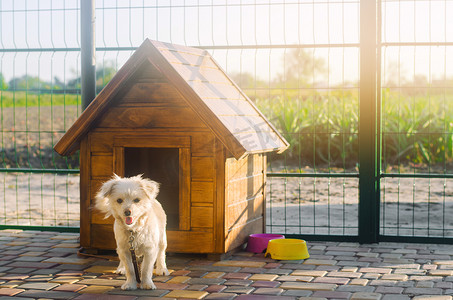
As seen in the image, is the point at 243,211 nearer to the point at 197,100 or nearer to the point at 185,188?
the point at 185,188

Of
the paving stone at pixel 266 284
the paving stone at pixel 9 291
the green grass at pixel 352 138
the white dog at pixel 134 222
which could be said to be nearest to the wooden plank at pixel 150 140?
the white dog at pixel 134 222

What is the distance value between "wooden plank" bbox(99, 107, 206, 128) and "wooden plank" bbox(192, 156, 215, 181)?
1.00ft

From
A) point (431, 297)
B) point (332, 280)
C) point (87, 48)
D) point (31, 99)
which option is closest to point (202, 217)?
point (332, 280)

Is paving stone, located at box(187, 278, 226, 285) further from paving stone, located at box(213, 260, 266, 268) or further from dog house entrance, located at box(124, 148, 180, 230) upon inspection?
dog house entrance, located at box(124, 148, 180, 230)

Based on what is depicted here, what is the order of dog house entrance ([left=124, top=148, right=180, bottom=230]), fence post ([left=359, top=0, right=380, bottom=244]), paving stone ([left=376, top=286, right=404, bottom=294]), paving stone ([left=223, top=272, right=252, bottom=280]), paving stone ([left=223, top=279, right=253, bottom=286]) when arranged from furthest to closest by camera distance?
dog house entrance ([left=124, top=148, right=180, bottom=230])
fence post ([left=359, top=0, right=380, bottom=244])
paving stone ([left=223, top=272, right=252, bottom=280])
paving stone ([left=223, top=279, right=253, bottom=286])
paving stone ([left=376, top=286, right=404, bottom=294])

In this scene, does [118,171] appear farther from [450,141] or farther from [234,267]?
[450,141]

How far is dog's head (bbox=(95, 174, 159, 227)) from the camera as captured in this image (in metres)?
4.96

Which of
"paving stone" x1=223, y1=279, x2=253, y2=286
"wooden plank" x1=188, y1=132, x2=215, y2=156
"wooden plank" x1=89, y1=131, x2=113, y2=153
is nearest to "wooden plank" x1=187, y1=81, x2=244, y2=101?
"wooden plank" x1=188, y1=132, x2=215, y2=156

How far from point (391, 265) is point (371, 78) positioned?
203 centimetres

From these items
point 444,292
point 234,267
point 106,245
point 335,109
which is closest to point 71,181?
point 335,109

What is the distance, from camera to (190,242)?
6027 mm

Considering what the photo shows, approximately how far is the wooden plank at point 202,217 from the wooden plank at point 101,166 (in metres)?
0.89

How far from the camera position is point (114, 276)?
216 inches

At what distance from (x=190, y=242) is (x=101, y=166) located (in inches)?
44.1
